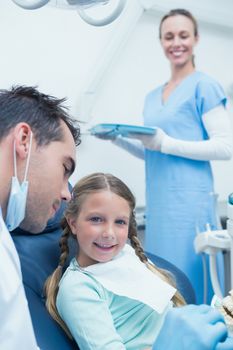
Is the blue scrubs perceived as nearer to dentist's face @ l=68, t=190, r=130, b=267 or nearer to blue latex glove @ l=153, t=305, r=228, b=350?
dentist's face @ l=68, t=190, r=130, b=267

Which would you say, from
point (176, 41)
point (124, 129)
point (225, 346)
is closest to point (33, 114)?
point (225, 346)

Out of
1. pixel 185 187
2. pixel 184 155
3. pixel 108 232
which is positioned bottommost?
pixel 108 232

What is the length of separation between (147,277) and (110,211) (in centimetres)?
19

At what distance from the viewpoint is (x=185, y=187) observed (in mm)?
1784

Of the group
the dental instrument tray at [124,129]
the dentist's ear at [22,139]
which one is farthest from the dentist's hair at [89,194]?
the dental instrument tray at [124,129]

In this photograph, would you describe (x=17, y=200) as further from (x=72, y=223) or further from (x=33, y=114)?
(x=72, y=223)

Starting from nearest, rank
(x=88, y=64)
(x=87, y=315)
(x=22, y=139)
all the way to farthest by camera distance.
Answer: (x=22, y=139)
(x=87, y=315)
(x=88, y=64)

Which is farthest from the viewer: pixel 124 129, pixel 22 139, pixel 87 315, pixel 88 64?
pixel 88 64

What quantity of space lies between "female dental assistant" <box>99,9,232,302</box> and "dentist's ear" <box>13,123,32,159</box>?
884mm

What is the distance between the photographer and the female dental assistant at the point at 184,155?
5.75 ft

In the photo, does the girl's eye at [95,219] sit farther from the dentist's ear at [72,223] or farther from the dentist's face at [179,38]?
the dentist's face at [179,38]

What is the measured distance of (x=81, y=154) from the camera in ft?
7.18

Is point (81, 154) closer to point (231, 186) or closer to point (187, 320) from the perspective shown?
point (231, 186)

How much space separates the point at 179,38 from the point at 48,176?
3.72 ft
